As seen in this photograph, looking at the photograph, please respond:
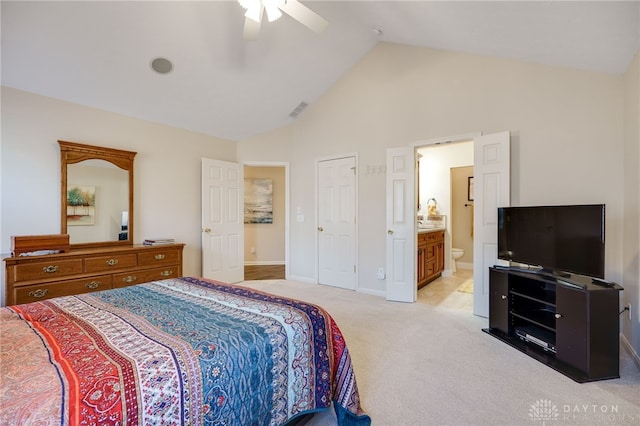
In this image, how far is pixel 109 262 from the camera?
321 cm

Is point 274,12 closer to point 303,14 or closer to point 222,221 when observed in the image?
point 303,14

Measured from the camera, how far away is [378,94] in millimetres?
4293

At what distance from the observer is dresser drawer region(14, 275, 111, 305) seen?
104 inches

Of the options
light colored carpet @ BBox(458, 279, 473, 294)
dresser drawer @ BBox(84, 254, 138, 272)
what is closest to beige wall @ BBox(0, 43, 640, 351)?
dresser drawer @ BBox(84, 254, 138, 272)

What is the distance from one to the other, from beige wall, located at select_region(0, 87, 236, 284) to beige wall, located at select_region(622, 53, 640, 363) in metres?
4.83

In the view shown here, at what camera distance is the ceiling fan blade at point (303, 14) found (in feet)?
7.08

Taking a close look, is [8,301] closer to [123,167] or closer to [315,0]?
[123,167]

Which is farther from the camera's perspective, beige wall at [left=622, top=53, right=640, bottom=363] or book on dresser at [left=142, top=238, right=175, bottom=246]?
book on dresser at [left=142, top=238, right=175, bottom=246]

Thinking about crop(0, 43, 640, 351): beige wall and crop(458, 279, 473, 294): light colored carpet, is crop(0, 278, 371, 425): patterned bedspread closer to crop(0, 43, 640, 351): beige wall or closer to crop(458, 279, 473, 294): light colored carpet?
crop(0, 43, 640, 351): beige wall

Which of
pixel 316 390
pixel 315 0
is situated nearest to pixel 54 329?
pixel 316 390

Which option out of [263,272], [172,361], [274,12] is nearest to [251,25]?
[274,12]

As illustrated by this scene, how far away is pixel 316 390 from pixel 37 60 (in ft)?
12.4

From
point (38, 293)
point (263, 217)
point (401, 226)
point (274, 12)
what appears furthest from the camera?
point (263, 217)

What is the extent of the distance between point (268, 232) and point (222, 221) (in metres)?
2.01
